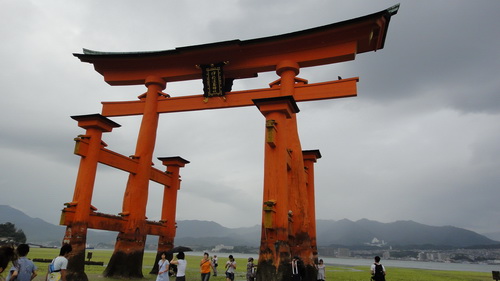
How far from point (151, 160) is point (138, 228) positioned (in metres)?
2.83

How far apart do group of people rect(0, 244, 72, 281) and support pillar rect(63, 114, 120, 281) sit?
19.1 feet

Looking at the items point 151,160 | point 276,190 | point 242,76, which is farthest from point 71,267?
point 242,76

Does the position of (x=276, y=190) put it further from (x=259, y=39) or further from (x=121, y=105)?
(x=121, y=105)

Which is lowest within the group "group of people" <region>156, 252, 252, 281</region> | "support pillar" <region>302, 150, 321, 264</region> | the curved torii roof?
"group of people" <region>156, 252, 252, 281</region>

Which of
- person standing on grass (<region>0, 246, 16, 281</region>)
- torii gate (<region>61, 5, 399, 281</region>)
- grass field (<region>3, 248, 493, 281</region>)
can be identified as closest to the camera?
person standing on grass (<region>0, 246, 16, 281</region>)

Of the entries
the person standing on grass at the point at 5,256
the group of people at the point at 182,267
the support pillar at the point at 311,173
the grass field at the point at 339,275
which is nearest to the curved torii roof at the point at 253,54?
the support pillar at the point at 311,173

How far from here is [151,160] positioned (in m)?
13.7

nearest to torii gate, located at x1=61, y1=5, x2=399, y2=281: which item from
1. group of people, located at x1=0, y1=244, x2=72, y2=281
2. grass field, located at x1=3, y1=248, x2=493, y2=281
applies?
grass field, located at x1=3, y1=248, x2=493, y2=281

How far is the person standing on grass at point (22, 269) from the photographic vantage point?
15.0 ft

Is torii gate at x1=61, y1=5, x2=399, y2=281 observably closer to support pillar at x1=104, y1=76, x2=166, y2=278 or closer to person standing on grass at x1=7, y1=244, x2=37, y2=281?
support pillar at x1=104, y1=76, x2=166, y2=278

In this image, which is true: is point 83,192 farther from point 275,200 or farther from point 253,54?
point 253,54

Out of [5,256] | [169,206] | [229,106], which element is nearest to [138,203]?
[169,206]

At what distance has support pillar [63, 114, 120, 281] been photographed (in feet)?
34.4

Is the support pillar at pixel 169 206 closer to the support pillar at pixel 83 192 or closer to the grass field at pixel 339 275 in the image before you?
the grass field at pixel 339 275
